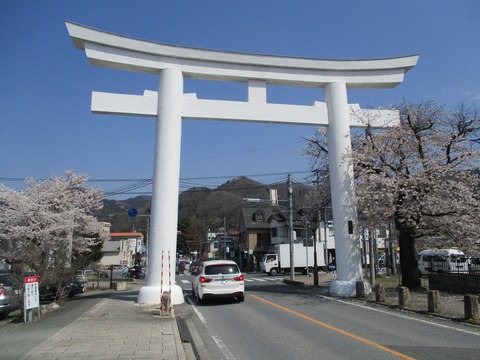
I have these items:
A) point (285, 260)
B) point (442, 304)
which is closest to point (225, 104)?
point (442, 304)

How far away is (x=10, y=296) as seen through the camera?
12.8 meters

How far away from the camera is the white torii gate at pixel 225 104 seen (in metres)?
14.7

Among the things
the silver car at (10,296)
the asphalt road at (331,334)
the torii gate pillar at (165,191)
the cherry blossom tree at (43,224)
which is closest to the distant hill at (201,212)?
the cherry blossom tree at (43,224)

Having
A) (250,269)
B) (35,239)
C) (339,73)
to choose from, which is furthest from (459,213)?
(250,269)

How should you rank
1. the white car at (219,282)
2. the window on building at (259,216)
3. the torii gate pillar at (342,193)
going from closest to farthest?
the white car at (219,282), the torii gate pillar at (342,193), the window on building at (259,216)

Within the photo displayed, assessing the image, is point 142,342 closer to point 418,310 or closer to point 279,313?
point 279,313

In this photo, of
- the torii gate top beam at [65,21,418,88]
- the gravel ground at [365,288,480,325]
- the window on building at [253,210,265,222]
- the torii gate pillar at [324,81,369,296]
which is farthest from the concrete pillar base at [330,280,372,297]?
the window on building at [253,210,265,222]

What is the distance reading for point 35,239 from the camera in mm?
16938

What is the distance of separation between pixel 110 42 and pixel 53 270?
8743 mm

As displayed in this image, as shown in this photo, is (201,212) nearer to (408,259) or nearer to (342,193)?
(408,259)

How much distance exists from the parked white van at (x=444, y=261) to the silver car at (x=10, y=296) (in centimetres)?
1900

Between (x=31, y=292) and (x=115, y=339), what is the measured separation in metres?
5.07

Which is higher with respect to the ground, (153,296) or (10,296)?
(10,296)

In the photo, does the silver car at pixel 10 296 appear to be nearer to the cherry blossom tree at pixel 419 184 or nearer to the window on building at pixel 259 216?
the cherry blossom tree at pixel 419 184
